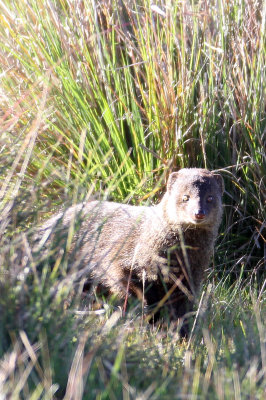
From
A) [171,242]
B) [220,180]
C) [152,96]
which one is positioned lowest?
[171,242]

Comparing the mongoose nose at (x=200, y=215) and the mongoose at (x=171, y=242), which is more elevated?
the mongoose nose at (x=200, y=215)

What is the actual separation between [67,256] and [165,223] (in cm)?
152

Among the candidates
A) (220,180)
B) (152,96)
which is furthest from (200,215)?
(152,96)

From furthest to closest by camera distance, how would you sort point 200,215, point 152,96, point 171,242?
point 152,96 < point 171,242 < point 200,215

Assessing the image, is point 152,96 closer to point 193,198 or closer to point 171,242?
point 193,198

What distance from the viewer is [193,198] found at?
3924 millimetres

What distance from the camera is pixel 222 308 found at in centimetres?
371

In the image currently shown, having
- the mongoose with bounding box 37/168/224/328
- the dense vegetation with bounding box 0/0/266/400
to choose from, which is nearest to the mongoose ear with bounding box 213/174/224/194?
the mongoose with bounding box 37/168/224/328

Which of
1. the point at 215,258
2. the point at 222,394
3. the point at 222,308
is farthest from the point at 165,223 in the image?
the point at 222,394

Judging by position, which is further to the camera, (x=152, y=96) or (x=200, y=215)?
(x=152, y=96)

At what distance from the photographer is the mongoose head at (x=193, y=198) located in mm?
3855

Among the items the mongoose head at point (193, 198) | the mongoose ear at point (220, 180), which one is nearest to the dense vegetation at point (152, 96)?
the mongoose head at point (193, 198)

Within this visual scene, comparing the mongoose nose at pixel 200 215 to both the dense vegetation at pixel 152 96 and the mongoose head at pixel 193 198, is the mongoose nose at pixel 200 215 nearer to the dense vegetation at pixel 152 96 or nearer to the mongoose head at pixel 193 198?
the mongoose head at pixel 193 198

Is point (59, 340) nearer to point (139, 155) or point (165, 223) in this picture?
point (165, 223)
